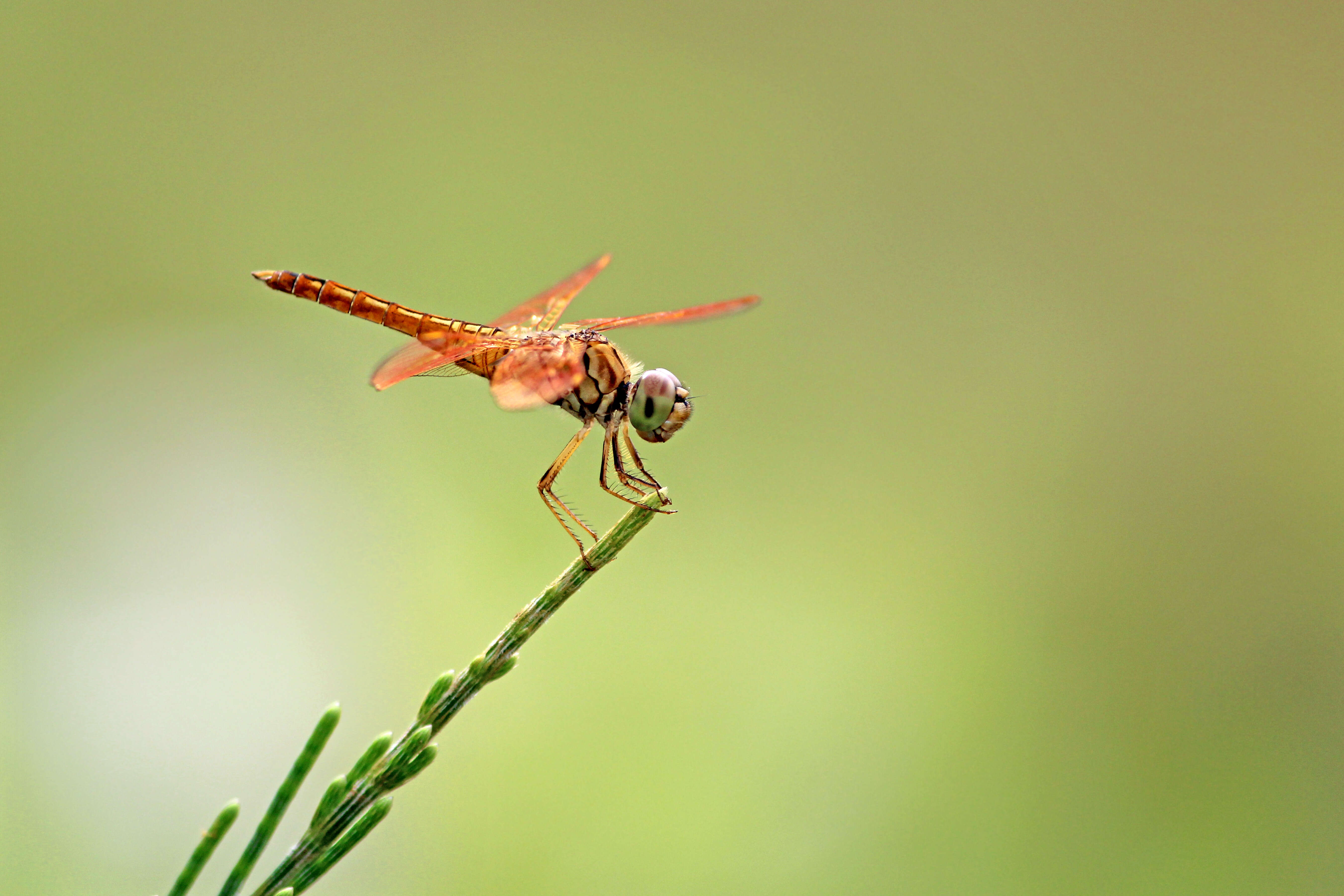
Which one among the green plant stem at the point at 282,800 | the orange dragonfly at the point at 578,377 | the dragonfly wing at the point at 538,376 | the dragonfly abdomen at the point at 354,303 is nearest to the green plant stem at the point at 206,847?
the green plant stem at the point at 282,800

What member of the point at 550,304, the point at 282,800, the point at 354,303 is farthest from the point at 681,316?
the point at 282,800

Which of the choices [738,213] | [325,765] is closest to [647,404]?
[325,765]

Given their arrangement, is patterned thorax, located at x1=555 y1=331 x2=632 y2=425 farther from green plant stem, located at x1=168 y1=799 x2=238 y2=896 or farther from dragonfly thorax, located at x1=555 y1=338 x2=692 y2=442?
green plant stem, located at x1=168 y1=799 x2=238 y2=896

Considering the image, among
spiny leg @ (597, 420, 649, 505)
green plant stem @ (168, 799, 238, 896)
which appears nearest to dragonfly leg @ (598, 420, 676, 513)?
spiny leg @ (597, 420, 649, 505)

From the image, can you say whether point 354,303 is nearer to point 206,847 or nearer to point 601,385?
point 601,385

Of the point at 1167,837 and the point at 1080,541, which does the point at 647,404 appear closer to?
the point at 1167,837

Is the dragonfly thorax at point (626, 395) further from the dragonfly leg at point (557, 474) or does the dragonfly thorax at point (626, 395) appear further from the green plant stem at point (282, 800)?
the green plant stem at point (282, 800)
